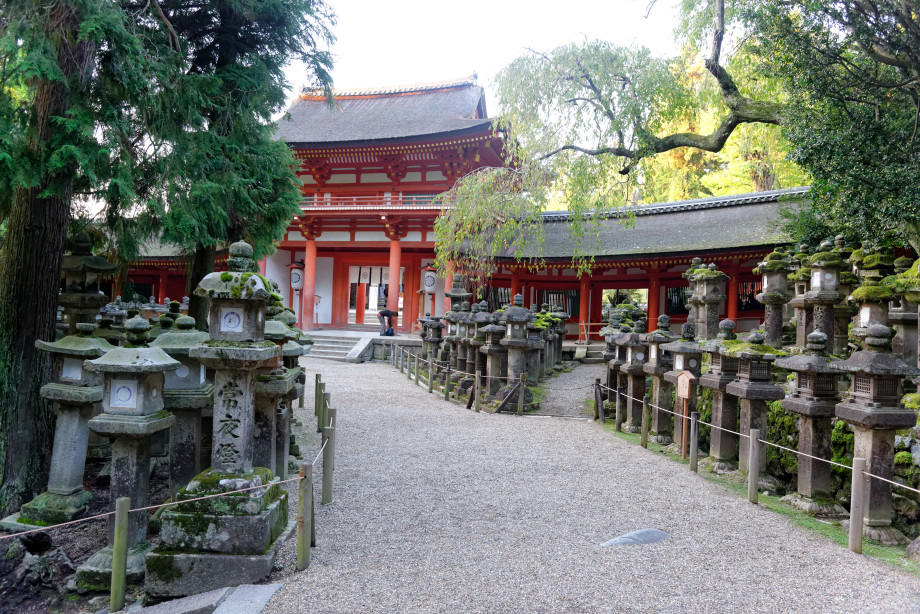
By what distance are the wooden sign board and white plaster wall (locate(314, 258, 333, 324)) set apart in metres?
17.7

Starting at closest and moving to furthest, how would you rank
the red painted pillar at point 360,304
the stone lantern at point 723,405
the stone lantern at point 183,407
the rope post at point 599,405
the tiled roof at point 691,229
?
the stone lantern at point 183,407 → the stone lantern at point 723,405 → the rope post at point 599,405 → the tiled roof at point 691,229 → the red painted pillar at point 360,304

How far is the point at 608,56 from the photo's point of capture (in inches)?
373

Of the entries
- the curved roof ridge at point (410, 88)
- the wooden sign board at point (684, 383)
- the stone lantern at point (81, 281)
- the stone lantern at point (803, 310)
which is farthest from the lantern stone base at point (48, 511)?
the curved roof ridge at point (410, 88)

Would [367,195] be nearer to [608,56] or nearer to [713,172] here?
[608,56]

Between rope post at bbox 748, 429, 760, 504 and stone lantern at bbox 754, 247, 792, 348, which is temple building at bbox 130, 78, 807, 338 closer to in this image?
stone lantern at bbox 754, 247, 792, 348

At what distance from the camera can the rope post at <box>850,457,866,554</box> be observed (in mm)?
4371

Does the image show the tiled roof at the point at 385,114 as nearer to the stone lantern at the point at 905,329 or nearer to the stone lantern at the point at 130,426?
the stone lantern at the point at 905,329

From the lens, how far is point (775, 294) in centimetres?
855

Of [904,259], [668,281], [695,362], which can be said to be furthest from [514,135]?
[668,281]

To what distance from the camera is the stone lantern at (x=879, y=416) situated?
15.6ft

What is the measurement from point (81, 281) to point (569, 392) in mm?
8500

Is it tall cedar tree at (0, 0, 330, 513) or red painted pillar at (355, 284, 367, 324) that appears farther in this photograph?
red painted pillar at (355, 284, 367, 324)

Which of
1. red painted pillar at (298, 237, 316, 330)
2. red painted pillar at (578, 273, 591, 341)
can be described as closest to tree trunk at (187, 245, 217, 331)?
red painted pillar at (578, 273, 591, 341)

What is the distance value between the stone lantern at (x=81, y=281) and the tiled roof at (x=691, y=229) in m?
9.92
